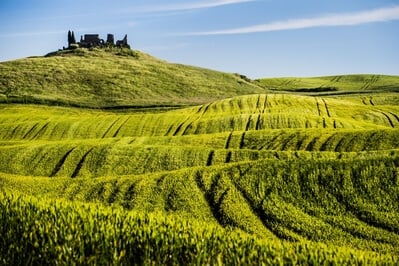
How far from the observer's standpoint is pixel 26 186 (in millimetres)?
33438

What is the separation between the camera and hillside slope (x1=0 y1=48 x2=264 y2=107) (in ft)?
470

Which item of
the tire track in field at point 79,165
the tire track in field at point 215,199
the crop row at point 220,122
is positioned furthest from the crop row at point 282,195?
the crop row at point 220,122

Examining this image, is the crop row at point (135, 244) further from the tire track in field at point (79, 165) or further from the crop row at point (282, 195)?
the tire track in field at point (79, 165)

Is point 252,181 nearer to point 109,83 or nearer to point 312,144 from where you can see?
point 312,144

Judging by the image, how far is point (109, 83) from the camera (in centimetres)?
15962

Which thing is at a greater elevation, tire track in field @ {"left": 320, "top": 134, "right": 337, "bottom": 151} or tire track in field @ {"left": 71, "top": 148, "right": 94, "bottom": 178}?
tire track in field @ {"left": 320, "top": 134, "right": 337, "bottom": 151}

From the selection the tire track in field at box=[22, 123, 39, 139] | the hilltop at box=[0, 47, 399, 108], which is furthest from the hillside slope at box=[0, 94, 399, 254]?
the hilltop at box=[0, 47, 399, 108]

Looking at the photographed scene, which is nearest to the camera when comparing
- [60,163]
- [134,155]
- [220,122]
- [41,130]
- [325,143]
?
[134,155]

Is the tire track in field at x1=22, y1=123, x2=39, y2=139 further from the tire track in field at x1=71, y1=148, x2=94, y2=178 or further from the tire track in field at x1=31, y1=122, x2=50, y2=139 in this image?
the tire track in field at x1=71, y1=148, x2=94, y2=178

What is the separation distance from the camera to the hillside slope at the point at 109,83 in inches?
5635

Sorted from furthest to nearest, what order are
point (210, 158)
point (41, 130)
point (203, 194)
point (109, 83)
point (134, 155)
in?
point (109, 83), point (41, 130), point (134, 155), point (210, 158), point (203, 194)

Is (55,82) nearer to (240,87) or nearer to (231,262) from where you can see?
(240,87)

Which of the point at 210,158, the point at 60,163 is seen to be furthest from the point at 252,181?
the point at 60,163

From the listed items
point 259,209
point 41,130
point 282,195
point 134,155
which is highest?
point 282,195
